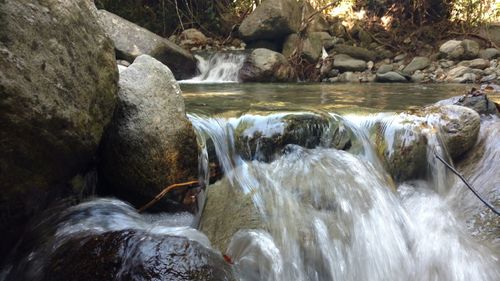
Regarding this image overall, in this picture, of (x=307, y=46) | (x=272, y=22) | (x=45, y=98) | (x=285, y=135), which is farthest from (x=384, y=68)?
(x=45, y=98)

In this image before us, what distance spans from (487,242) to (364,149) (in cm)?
123

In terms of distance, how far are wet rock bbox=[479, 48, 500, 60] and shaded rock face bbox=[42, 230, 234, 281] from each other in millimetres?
10475

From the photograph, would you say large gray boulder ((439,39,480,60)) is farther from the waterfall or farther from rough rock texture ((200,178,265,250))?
rough rock texture ((200,178,265,250))

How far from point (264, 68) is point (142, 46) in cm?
248

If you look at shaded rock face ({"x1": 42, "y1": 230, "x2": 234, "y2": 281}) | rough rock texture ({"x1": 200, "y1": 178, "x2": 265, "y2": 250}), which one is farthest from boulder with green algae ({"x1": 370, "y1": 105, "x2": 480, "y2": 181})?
shaded rock face ({"x1": 42, "y1": 230, "x2": 234, "y2": 281})

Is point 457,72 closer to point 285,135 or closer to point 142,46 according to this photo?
point 142,46

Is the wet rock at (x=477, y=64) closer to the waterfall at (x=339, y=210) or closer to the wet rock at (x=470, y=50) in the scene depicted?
the wet rock at (x=470, y=50)

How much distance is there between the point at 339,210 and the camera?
316 centimetres

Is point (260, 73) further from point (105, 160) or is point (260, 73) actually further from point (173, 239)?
point (173, 239)

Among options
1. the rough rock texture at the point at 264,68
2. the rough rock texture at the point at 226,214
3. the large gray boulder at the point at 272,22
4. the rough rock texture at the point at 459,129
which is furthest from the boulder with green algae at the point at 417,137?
the large gray boulder at the point at 272,22

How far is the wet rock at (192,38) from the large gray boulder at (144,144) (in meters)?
8.85

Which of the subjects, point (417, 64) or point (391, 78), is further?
point (417, 64)

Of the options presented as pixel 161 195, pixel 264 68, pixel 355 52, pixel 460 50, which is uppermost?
pixel 460 50

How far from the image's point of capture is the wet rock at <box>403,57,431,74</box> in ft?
33.8
